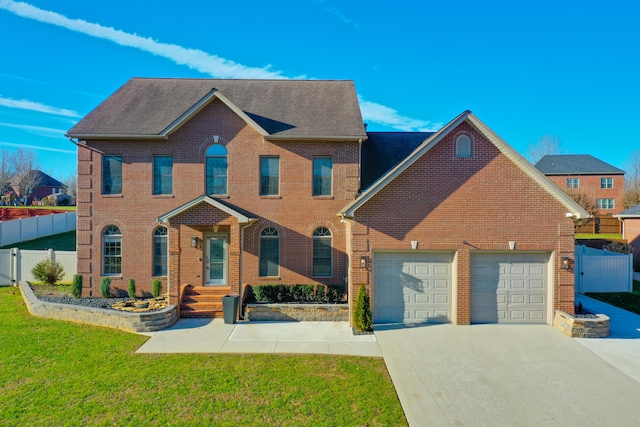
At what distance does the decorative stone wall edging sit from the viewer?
1070 centimetres

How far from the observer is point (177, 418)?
6.12 m

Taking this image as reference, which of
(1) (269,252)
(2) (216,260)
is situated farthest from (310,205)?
(2) (216,260)

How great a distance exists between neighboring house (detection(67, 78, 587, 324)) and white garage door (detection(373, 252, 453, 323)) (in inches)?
1.7

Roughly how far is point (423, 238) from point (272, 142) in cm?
715

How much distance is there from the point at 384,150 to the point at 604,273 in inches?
446

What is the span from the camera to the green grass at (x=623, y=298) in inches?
525

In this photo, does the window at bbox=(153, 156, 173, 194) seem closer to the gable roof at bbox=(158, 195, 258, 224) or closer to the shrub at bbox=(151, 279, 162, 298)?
the gable roof at bbox=(158, 195, 258, 224)

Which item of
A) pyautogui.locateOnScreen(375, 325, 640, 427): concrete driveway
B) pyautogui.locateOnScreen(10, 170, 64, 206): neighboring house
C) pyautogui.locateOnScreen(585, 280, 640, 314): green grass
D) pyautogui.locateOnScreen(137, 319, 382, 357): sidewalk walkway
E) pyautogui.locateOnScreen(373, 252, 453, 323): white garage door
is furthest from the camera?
pyautogui.locateOnScreen(10, 170, 64, 206): neighboring house

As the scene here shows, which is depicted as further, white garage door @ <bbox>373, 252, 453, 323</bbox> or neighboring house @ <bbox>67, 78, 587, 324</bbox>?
white garage door @ <bbox>373, 252, 453, 323</bbox>

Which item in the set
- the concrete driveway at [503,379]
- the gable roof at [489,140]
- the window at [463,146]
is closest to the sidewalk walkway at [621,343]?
the concrete driveway at [503,379]

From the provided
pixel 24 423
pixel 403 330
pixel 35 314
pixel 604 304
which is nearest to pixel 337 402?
pixel 403 330

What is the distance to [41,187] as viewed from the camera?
7194 centimetres

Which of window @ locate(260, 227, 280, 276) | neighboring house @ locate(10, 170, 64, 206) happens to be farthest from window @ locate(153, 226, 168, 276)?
neighboring house @ locate(10, 170, 64, 206)

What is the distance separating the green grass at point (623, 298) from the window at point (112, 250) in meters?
20.0
